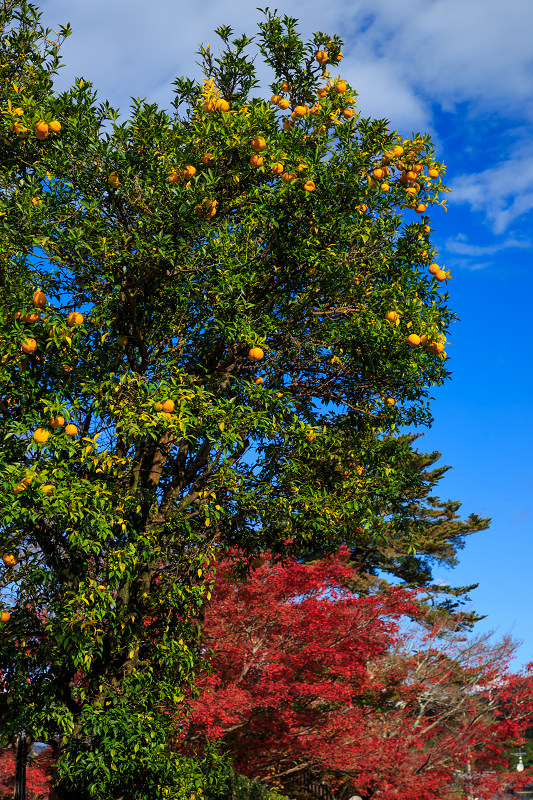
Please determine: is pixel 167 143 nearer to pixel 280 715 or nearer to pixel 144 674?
pixel 144 674

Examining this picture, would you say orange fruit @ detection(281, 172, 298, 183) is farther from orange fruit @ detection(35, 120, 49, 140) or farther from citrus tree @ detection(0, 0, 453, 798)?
orange fruit @ detection(35, 120, 49, 140)

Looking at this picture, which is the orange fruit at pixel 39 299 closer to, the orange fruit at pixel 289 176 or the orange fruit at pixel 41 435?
the orange fruit at pixel 41 435

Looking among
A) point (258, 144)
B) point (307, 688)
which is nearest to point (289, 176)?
point (258, 144)

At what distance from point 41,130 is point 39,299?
1907mm

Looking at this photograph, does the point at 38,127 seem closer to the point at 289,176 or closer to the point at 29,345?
the point at 29,345

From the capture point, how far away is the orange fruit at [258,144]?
7.22 metres

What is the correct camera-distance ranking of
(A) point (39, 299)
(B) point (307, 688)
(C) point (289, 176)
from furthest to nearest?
(B) point (307, 688) < (C) point (289, 176) < (A) point (39, 299)

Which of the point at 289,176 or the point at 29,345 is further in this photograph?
the point at 289,176

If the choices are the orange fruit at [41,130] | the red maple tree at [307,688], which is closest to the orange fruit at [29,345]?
the orange fruit at [41,130]

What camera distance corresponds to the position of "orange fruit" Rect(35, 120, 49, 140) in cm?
714

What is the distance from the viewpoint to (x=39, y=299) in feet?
21.6

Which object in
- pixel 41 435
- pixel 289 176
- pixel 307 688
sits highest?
pixel 289 176

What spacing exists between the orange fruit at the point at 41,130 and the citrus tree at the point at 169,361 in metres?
0.08

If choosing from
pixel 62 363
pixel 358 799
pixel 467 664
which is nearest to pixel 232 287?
pixel 62 363
